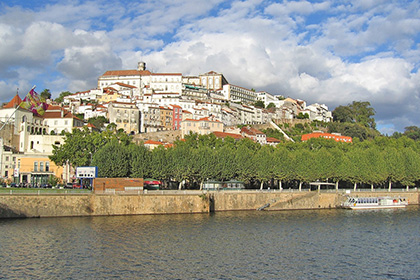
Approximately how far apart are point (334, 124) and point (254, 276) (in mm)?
149300

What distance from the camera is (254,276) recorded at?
102 ft

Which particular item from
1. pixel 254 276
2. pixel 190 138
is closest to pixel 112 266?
pixel 254 276

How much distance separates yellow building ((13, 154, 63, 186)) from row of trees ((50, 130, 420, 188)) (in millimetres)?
3407

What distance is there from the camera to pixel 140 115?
134 meters

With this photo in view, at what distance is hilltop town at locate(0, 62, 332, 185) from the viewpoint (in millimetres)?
79062

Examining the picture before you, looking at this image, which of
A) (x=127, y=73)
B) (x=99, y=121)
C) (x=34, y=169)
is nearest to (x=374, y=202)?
(x=34, y=169)

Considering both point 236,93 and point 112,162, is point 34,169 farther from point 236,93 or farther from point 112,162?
point 236,93

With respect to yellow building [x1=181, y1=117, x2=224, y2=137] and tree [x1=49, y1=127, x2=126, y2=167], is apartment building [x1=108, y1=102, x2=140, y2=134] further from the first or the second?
tree [x1=49, y1=127, x2=126, y2=167]

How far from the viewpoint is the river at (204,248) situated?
31734 mm

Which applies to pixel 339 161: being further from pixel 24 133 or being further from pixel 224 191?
pixel 24 133

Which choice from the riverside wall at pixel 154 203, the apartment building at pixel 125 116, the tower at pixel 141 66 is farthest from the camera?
the tower at pixel 141 66

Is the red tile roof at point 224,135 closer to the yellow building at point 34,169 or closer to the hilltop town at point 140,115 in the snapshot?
the hilltop town at point 140,115

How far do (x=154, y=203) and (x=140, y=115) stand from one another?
80175 millimetres

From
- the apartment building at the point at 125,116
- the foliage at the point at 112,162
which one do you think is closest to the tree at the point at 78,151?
the foliage at the point at 112,162
